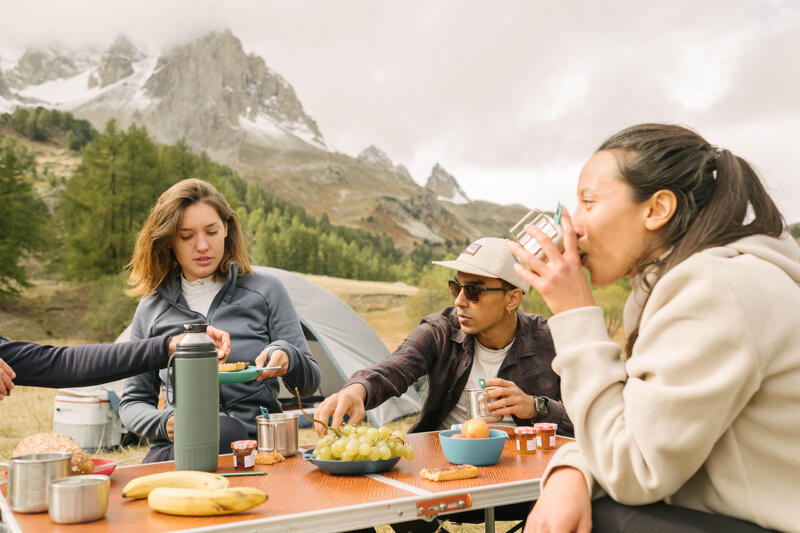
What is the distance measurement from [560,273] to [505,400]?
1.26 metres

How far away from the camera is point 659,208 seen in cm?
148

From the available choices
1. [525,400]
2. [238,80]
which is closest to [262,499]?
[525,400]

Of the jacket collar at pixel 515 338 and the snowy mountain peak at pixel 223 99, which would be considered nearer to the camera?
the jacket collar at pixel 515 338

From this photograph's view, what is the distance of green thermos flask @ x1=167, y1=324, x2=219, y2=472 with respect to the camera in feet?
6.05

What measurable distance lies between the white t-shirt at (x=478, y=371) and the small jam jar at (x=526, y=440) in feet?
3.03

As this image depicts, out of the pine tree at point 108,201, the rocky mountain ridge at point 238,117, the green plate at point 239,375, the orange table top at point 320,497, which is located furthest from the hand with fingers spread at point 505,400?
the rocky mountain ridge at point 238,117

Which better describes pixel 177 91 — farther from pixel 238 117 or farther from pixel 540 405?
pixel 540 405

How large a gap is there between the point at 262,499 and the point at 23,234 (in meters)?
35.4

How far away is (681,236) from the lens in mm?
1456

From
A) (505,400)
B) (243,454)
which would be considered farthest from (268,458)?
(505,400)

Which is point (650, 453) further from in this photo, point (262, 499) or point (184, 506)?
point (184, 506)

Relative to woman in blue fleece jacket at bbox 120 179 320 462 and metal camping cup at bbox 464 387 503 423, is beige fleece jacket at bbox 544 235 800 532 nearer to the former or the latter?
metal camping cup at bbox 464 387 503 423

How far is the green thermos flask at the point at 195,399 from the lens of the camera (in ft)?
6.05

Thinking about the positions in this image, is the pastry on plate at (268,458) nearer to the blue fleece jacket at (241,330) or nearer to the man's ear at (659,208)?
the blue fleece jacket at (241,330)
